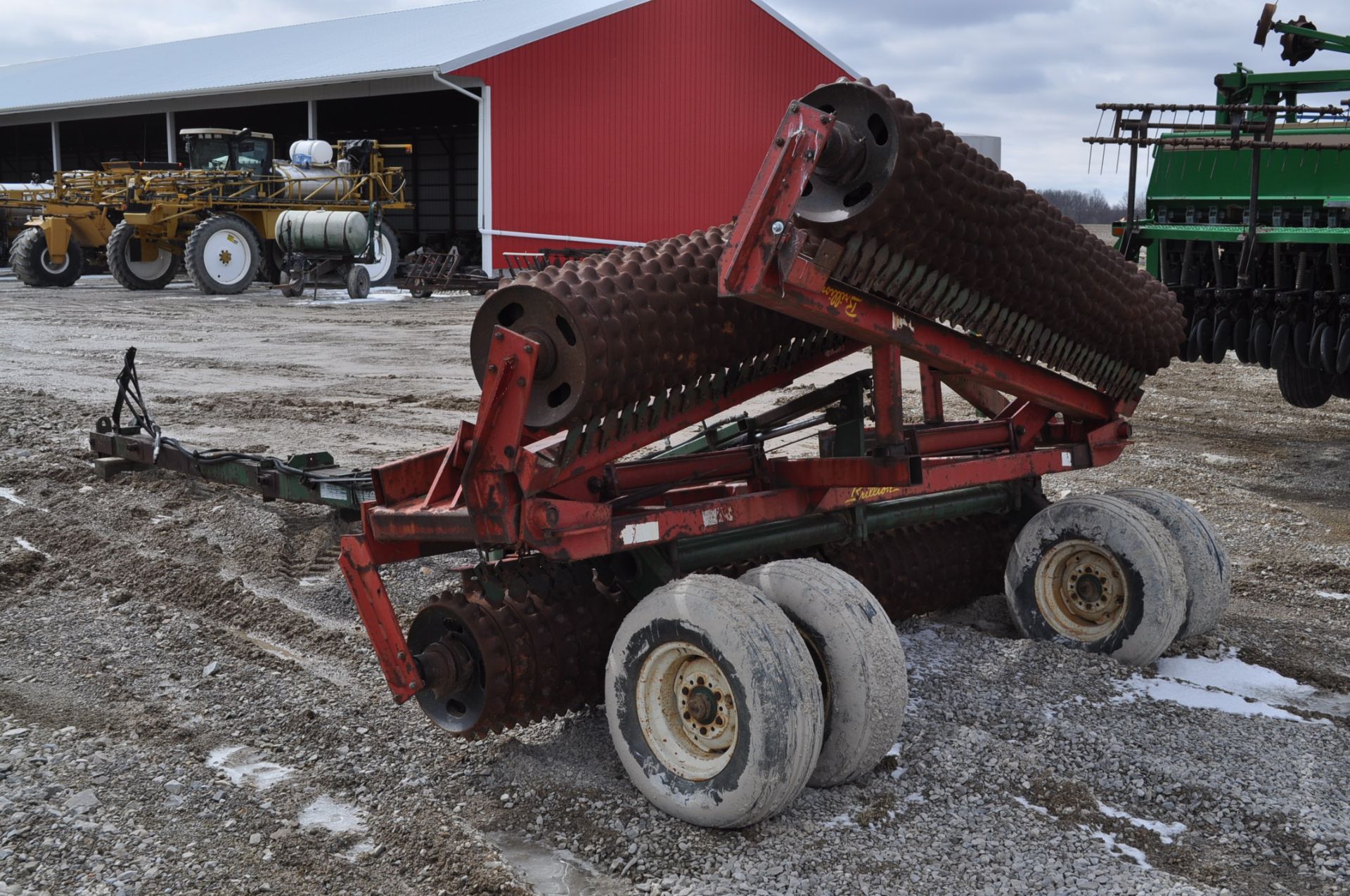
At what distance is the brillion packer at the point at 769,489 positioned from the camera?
3.13 m

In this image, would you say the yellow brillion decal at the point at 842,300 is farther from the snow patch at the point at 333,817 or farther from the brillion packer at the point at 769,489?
the snow patch at the point at 333,817

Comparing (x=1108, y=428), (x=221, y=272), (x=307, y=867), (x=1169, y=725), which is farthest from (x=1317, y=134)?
(x=221, y=272)

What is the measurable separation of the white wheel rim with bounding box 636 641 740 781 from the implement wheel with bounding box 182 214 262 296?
668 inches

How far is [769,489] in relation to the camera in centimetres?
402

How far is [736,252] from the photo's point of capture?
3.14 m

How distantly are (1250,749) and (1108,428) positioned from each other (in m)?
1.43

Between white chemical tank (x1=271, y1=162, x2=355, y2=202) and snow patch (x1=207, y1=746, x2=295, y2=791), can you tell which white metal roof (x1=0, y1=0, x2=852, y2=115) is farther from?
snow patch (x1=207, y1=746, x2=295, y2=791)

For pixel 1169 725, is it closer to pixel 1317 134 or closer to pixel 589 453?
pixel 589 453

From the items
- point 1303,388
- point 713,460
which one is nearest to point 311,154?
point 1303,388

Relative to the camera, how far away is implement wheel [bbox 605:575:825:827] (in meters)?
2.94

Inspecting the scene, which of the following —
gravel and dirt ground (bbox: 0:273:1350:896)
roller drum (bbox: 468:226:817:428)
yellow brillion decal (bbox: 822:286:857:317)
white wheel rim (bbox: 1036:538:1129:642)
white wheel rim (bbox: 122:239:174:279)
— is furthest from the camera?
white wheel rim (bbox: 122:239:174:279)

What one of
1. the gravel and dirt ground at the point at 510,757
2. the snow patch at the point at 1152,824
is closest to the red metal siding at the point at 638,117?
the gravel and dirt ground at the point at 510,757

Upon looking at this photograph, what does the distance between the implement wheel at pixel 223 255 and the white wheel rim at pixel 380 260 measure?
6.35ft

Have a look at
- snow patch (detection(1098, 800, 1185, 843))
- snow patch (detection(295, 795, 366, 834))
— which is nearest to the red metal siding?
snow patch (detection(295, 795, 366, 834))
